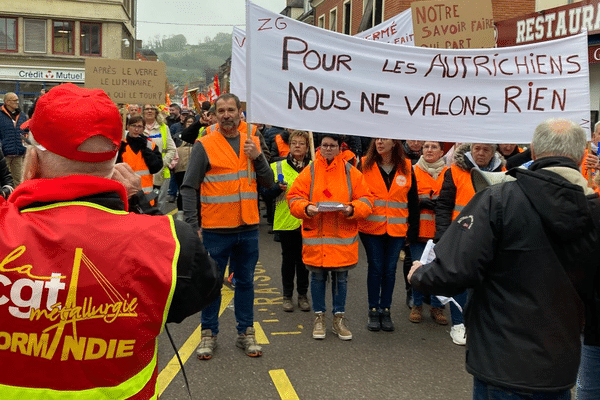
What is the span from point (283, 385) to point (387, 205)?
2099 millimetres

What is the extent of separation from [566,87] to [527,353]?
303 centimetres

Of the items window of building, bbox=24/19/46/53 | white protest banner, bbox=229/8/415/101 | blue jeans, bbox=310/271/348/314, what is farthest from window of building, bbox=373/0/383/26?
window of building, bbox=24/19/46/53

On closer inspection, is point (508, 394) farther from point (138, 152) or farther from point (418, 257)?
point (138, 152)

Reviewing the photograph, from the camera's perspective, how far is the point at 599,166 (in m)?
5.26

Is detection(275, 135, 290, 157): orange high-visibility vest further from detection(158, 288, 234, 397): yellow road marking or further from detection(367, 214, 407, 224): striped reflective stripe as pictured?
detection(367, 214, 407, 224): striped reflective stripe

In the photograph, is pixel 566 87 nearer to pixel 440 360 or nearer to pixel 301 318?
pixel 440 360

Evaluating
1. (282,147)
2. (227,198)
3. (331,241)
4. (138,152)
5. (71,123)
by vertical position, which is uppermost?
(282,147)

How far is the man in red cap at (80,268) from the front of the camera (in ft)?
5.40

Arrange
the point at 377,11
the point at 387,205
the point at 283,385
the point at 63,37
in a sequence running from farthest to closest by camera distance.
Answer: the point at 63,37, the point at 377,11, the point at 387,205, the point at 283,385

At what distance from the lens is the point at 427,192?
6336 millimetres

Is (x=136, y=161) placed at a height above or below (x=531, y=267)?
above

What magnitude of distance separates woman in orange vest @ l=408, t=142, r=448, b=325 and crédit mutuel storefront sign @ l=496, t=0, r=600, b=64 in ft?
20.0

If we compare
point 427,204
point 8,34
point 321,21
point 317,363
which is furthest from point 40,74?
point 317,363

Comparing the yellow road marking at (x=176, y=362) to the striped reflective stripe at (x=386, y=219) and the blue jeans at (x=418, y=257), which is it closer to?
the striped reflective stripe at (x=386, y=219)
